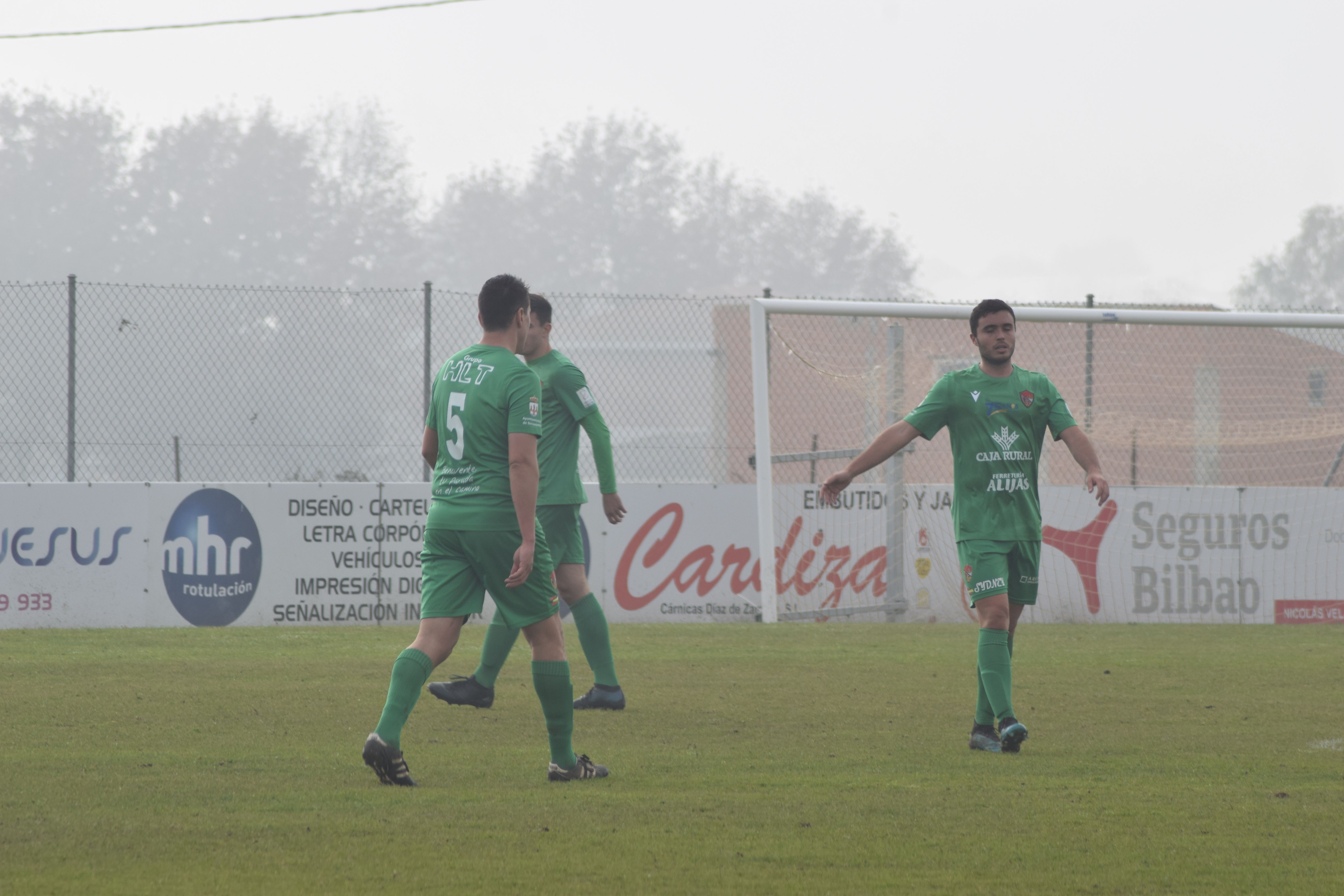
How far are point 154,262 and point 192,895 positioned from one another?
2601 inches

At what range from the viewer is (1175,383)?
14.2 m

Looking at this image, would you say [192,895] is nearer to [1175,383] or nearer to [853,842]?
[853,842]

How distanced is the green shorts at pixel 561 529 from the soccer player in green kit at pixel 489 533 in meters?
1.89

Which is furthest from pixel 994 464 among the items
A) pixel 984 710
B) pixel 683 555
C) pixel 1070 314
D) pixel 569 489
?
pixel 1070 314

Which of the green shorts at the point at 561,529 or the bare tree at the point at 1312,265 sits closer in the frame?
the green shorts at the point at 561,529

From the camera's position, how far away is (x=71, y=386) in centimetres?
1157

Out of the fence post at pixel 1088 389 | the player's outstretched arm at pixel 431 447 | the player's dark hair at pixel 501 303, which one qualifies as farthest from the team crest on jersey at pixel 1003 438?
the fence post at pixel 1088 389

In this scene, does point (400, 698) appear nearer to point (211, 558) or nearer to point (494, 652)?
point (494, 652)

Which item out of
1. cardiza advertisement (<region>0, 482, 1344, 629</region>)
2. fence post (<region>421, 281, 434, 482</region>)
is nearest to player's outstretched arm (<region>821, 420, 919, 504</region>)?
cardiza advertisement (<region>0, 482, 1344, 629</region>)

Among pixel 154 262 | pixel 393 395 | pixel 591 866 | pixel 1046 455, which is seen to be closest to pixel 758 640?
pixel 1046 455

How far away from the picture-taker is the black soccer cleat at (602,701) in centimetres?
660

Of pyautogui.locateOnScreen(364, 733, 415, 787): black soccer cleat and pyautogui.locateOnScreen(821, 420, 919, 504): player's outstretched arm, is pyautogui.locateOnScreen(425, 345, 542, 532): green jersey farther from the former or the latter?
pyautogui.locateOnScreen(821, 420, 919, 504): player's outstretched arm

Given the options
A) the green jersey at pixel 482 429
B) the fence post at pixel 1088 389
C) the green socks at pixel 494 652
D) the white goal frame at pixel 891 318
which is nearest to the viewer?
the green jersey at pixel 482 429

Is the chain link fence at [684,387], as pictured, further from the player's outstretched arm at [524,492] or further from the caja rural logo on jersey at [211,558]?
the player's outstretched arm at [524,492]
